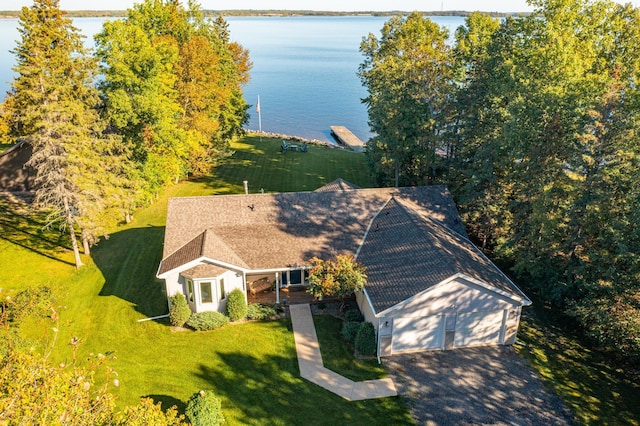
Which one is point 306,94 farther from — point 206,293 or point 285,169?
point 206,293

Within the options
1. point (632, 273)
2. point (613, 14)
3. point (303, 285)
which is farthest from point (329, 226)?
point (613, 14)

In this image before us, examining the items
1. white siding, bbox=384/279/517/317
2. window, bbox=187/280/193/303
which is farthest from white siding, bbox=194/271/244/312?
white siding, bbox=384/279/517/317

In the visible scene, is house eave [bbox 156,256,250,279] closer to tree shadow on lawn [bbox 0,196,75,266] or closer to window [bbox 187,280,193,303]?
window [bbox 187,280,193,303]

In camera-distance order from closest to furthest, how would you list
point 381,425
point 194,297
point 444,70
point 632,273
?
point 381,425, point 632,273, point 194,297, point 444,70

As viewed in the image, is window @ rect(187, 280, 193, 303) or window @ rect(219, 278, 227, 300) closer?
window @ rect(187, 280, 193, 303)

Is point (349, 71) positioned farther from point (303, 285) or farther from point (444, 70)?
point (303, 285)

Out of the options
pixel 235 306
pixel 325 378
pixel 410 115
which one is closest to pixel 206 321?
pixel 235 306

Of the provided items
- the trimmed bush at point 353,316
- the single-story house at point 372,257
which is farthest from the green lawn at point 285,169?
the trimmed bush at point 353,316
